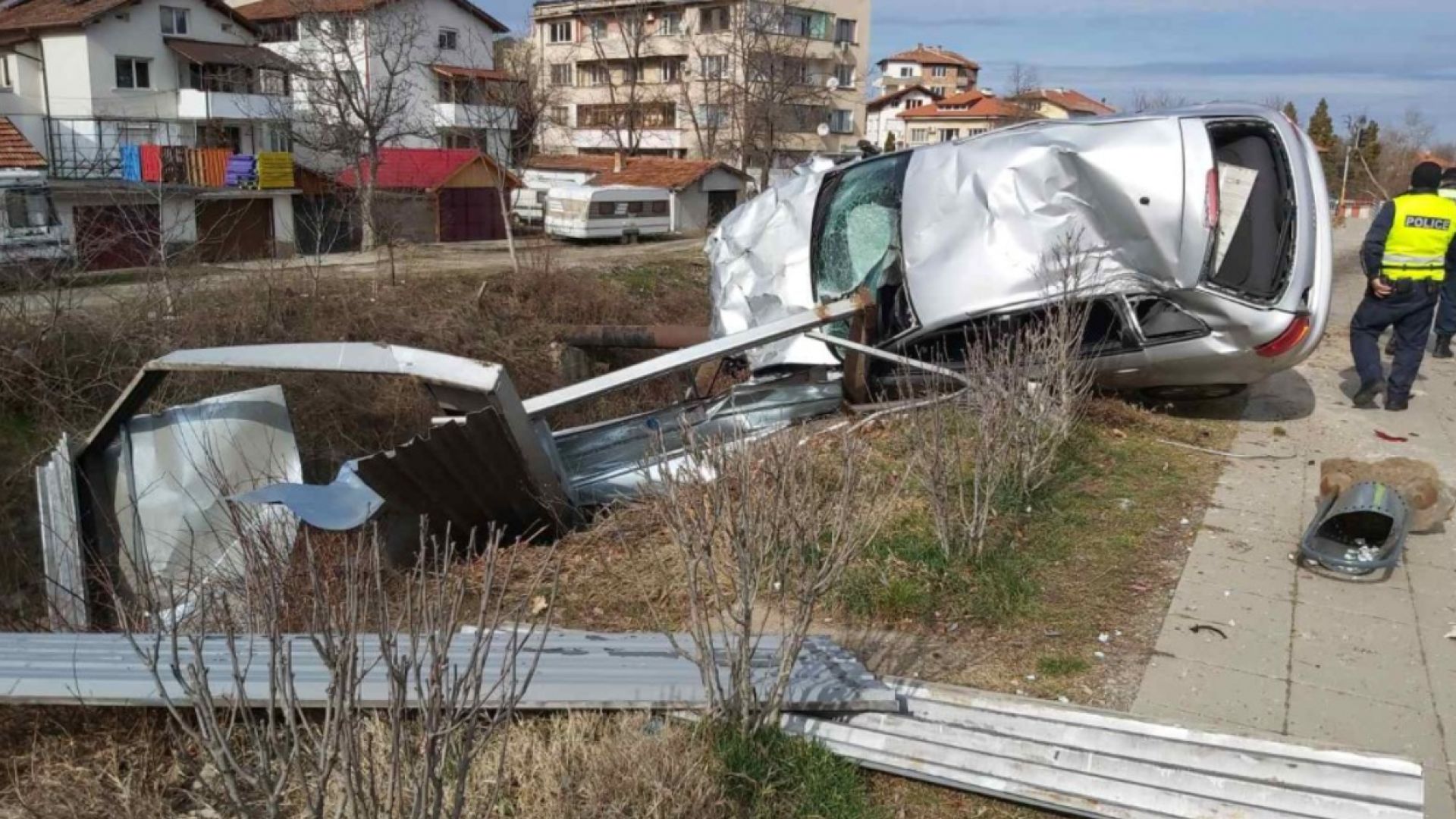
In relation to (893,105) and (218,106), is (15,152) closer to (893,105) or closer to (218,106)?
(218,106)

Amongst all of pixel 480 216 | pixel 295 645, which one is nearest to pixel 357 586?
pixel 295 645

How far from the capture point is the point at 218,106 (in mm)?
37625

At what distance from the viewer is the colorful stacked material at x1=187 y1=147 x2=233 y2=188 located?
3303 centimetres

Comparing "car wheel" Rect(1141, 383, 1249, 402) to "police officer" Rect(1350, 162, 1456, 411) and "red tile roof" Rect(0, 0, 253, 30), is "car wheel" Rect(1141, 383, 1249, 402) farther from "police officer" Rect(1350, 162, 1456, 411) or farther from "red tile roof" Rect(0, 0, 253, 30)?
"red tile roof" Rect(0, 0, 253, 30)

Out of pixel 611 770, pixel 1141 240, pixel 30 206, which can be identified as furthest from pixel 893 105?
pixel 611 770

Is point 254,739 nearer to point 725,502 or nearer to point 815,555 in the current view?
point 725,502

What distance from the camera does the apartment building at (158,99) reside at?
106 feet

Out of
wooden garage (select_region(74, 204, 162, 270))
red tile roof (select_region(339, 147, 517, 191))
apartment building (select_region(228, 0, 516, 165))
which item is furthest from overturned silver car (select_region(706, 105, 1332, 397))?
red tile roof (select_region(339, 147, 517, 191))

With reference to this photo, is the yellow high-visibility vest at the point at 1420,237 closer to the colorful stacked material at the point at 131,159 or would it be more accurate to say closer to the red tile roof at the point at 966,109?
the colorful stacked material at the point at 131,159

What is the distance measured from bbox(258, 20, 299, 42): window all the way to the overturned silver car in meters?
43.1

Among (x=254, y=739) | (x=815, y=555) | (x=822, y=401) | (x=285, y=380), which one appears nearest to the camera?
(x=254, y=739)

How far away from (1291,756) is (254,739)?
2.84 m

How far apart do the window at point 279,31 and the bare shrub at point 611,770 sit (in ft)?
152

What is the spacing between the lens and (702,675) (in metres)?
3.51
